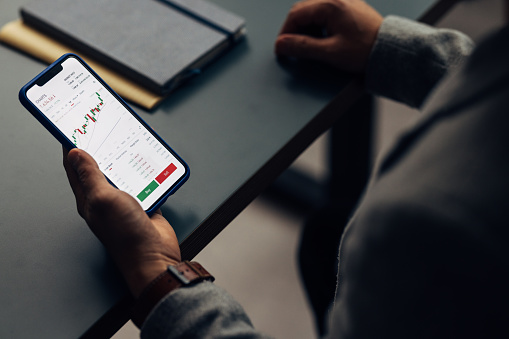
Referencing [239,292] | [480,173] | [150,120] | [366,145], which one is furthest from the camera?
[239,292]

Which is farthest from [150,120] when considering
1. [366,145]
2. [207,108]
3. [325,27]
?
[366,145]

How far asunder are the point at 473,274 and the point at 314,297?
0.52 m

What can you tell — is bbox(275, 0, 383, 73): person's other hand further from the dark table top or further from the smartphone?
the smartphone

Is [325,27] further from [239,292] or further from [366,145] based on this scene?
[239,292]

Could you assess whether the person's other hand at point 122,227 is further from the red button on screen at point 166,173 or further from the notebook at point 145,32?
the notebook at point 145,32

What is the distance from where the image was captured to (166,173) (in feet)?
1.96

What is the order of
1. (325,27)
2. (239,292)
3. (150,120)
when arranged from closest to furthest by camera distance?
(150,120), (325,27), (239,292)

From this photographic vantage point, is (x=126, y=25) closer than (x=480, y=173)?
No

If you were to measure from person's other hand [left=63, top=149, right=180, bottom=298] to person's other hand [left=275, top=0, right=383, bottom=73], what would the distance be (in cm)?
35

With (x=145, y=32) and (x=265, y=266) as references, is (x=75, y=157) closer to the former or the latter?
(x=145, y=32)

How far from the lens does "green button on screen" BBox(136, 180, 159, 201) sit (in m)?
0.58

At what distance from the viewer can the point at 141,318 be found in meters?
0.52

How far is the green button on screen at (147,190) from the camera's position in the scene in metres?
0.58

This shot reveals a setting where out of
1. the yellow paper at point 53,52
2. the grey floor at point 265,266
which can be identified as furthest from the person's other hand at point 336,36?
the grey floor at point 265,266
